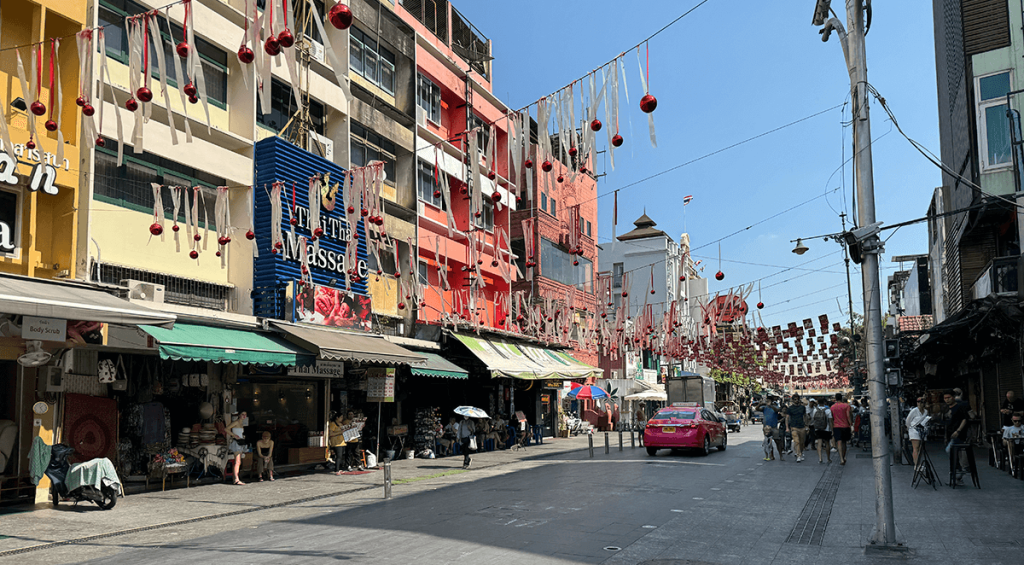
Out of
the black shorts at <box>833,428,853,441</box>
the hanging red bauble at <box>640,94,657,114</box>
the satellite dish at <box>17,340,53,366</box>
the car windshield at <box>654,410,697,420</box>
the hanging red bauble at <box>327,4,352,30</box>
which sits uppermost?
the hanging red bauble at <box>327,4,352,30</box>

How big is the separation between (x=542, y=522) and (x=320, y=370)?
1044 centimetres

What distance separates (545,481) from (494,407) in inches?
534

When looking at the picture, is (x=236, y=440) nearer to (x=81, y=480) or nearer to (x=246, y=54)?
(x=81, y=480)

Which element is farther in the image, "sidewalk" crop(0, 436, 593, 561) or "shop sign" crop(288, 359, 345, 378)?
"shop sign" crop(288, 359, 345, 378)

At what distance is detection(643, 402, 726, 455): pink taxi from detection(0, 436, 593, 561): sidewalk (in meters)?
6.53

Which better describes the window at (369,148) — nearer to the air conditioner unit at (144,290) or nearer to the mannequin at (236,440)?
the air conditioner unit at (144,290)

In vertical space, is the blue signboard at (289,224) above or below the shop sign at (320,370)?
above

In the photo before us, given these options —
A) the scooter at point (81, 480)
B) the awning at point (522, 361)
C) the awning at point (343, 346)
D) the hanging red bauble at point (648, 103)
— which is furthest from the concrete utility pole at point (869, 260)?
the awning at point (522, 361)

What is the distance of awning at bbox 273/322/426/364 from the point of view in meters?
16.8

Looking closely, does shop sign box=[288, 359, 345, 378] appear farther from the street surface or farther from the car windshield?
the car windshield

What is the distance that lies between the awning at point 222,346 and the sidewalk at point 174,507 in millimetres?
2721

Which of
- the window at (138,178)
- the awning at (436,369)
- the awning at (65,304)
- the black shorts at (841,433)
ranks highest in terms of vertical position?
the window at (138,178)

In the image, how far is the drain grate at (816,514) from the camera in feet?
32.6

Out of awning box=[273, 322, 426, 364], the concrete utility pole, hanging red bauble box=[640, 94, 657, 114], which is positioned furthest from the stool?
awning box=[273, 322, 426, 364]
